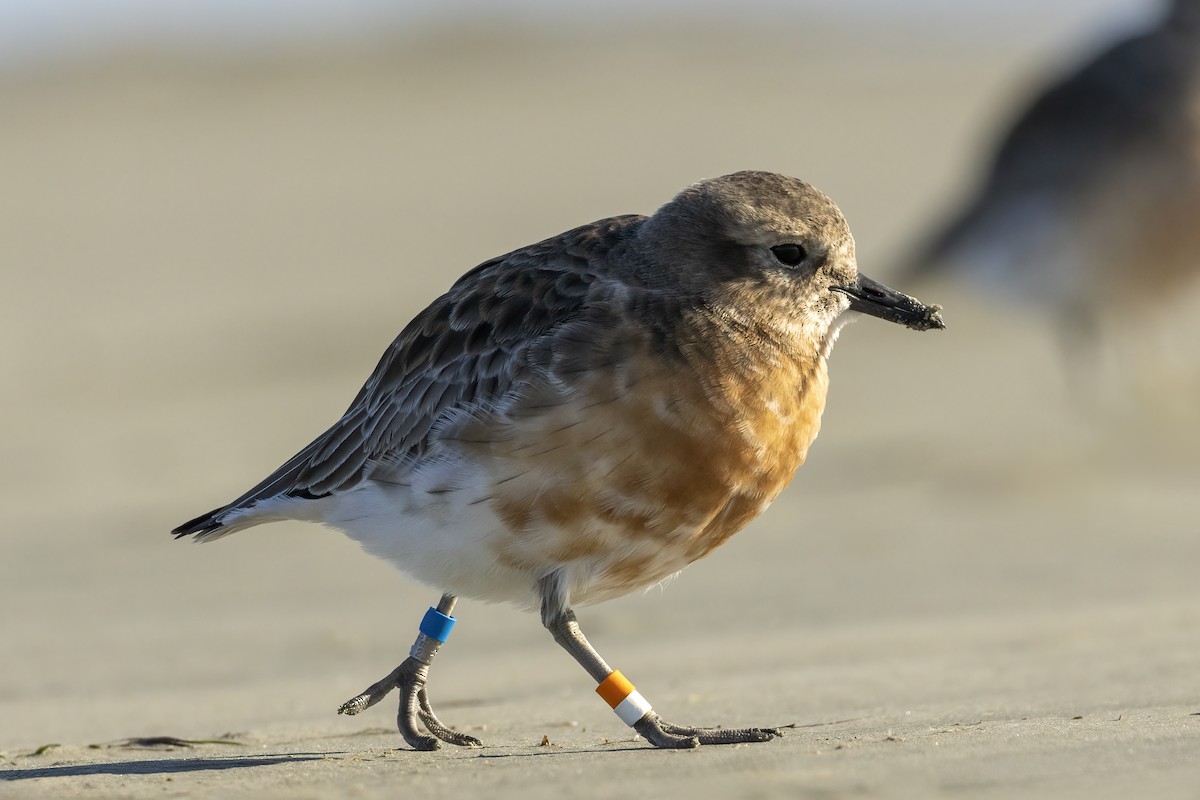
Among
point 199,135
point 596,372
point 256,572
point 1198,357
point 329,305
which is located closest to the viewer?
point 596,372

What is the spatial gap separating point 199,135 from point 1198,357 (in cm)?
1748

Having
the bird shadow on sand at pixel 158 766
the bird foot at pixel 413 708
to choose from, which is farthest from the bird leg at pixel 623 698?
the bird shadow on sand at pixel 158 766

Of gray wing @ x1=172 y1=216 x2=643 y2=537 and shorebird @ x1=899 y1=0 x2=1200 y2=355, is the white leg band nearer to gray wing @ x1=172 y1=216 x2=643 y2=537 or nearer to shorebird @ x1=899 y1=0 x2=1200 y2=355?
gray wing @ x1=172 y1=216 x2=643 y2=537

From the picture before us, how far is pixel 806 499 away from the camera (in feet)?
33.5

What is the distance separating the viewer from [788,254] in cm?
561

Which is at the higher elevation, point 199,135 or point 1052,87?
point 199,135

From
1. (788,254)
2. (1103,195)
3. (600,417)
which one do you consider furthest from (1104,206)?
(600,417)

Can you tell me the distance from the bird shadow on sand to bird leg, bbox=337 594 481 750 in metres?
0.38

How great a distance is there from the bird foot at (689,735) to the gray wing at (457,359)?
1114 millimetres

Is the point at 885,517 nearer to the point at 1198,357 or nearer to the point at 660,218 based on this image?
the point at 660,218

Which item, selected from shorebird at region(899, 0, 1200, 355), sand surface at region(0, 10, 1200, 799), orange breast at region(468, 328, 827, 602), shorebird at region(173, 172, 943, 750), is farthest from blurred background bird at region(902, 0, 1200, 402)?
orange breast at region(468, 328, 827, 602)

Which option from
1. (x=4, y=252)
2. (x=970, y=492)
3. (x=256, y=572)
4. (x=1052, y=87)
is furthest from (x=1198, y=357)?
(x=4, y=252)

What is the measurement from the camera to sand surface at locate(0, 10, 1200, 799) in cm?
495

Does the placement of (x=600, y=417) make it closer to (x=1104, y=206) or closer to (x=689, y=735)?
(x=689, y=735)
